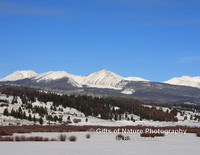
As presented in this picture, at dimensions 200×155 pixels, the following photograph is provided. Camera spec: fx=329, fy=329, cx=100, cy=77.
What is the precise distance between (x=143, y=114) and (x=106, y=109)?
1718 cm

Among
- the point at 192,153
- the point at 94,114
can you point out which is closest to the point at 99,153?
the point at 192,153

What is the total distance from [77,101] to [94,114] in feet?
48.4

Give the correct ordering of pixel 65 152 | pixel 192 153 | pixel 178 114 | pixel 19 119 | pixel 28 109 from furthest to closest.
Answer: pixel 178 114 → pixel 28 109 → pixel 19 119 → pixel 192 153 → pixel 65 152

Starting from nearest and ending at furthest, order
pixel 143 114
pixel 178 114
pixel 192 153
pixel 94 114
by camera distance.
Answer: pixel 192 153 → pixel 94 114 → pixel 143 114 → pixel 178 114

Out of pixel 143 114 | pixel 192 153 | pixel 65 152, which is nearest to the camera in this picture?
pixel 65 152

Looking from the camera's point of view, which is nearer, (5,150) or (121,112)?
(5,150)

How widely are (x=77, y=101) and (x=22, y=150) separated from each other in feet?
354

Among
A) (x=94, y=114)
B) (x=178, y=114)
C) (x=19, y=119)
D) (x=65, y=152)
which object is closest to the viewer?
(x=65, y=152)

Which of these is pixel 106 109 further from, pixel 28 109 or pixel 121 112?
pixel 28 109

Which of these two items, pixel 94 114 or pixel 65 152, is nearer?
pixel 65 152

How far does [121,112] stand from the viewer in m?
131

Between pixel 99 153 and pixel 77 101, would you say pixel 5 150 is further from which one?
pixel 77 101

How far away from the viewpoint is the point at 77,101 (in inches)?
5037

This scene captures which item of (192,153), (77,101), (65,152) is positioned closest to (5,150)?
(65,152)
